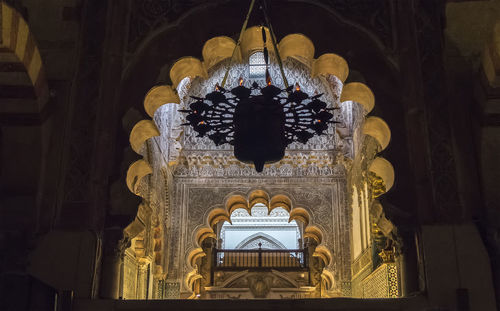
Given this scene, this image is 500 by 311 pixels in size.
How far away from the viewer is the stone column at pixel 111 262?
16.0 ft

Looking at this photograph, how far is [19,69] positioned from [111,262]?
6.65 feet

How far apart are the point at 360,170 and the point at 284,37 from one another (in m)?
4.16

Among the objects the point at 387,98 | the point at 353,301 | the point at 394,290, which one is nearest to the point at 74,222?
the point at 353,301

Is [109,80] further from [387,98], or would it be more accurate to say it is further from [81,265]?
[387,98]

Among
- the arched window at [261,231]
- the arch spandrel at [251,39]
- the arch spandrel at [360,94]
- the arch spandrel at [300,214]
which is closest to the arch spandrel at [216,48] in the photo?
the arch spandrel at [251,39]

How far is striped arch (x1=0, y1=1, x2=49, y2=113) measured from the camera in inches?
192

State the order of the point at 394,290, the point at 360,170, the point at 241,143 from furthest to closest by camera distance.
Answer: the point at 360,170
the point at 394,290
the point at 241,143

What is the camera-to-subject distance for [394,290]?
6922mm

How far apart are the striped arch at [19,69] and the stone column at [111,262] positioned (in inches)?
57.2

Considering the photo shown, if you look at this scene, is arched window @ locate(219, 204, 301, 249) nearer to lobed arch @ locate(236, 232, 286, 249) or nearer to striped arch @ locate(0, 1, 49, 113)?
lobed arch @ locate(236, 232, 286, 249)

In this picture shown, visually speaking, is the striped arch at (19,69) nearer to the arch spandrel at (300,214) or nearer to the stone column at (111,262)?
the stone column at (111,262)

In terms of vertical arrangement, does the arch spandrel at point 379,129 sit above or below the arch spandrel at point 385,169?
above

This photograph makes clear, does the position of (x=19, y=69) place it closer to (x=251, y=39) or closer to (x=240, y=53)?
(x=240, y=53)

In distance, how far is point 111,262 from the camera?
16.1 ft
